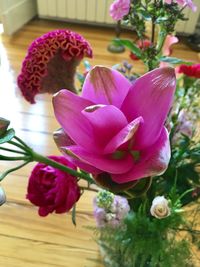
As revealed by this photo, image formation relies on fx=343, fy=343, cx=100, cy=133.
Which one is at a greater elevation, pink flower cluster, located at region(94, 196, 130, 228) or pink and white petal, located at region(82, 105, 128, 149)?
pink and white petal, located at region(82, 105, 128, 149)

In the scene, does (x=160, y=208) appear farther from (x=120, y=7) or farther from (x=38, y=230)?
(x=38, y=230)

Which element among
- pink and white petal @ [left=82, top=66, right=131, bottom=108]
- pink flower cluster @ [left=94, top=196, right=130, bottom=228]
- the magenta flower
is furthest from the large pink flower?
pink flower cluster @ [left=94, top=196, right=130, bottom=228]

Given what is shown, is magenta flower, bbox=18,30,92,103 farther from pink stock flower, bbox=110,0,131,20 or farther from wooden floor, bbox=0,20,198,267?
wooden floor, bbox=0,20,198,267

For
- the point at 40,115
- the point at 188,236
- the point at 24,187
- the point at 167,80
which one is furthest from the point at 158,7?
the point at 40,115

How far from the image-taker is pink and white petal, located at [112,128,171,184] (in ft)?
0.98

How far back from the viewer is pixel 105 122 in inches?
12.4

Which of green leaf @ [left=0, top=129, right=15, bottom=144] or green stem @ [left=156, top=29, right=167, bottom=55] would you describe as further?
green stem @ [left=156, top=29, right=167, bottom=55]

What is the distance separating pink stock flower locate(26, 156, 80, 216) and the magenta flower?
11 centimetres

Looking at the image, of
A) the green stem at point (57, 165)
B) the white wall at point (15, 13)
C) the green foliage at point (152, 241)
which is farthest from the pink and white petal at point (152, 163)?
the white wall at point (15, 13)

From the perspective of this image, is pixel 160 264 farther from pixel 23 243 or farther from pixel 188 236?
pixel 23 243

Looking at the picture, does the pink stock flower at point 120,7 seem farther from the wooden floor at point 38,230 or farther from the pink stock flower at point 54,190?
the wooden floor at point 38,230

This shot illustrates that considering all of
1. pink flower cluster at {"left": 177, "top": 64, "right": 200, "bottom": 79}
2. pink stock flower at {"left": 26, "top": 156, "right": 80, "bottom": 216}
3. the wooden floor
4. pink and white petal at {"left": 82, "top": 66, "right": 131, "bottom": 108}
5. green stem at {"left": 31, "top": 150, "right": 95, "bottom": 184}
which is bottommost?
the wooden floor

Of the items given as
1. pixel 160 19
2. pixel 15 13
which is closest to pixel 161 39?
pixel 160 19

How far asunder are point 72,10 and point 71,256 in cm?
200
